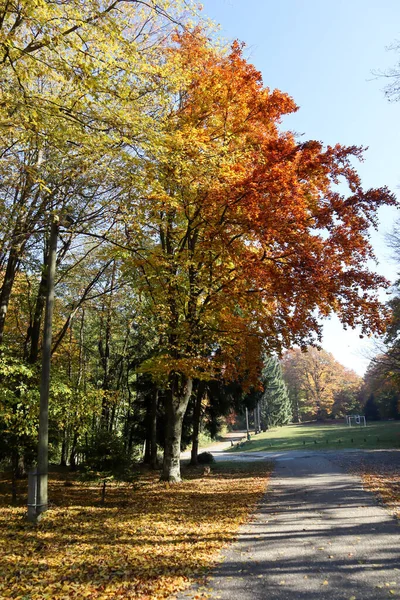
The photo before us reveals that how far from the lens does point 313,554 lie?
583cm

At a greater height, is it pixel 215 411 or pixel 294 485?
pixel 215 411

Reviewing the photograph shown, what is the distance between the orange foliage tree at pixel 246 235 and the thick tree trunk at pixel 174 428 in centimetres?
6

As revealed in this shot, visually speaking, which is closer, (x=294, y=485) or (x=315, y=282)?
(x=315, y=282)

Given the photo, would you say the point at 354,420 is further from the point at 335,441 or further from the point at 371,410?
the point at 335,441

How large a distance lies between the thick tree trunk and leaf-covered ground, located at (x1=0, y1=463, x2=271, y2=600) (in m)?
1.48

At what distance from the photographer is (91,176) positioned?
988 centimetres

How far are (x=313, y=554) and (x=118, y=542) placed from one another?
3087mm

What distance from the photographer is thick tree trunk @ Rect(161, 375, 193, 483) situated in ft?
45.0

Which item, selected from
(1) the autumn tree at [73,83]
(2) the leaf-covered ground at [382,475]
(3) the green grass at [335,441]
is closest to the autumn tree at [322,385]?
(3) the green grass at [335,441]

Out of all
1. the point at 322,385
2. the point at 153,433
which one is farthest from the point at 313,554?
the point at 322,385

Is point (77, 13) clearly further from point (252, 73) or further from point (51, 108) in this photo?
point (252, 73)

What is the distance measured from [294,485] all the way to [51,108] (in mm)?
11693

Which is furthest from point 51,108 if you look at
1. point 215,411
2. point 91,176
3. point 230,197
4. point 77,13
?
point 215,411

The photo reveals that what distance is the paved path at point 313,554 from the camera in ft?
15.2
